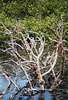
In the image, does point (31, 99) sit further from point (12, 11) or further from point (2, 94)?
point (12, 11)

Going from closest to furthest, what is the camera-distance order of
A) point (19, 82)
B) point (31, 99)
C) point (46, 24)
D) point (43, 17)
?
point (31, 99) → point (19, 82) → point (46, 24) → point (43, 17)

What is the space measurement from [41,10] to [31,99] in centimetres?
2907

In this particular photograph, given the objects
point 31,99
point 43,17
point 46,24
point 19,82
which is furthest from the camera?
point 43,17

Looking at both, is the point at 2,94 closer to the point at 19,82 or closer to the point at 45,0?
the point at 19,82

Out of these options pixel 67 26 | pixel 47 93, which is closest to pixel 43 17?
pixel 67 26

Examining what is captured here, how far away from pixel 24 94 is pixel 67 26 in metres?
25.1

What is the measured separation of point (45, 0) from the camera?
51062 millimetres

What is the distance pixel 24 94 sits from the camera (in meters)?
23.2

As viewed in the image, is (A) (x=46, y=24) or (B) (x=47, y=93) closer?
(B) (x=47, y=93)

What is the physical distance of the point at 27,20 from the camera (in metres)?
48.8

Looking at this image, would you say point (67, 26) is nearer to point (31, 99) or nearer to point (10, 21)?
point (10, 21)

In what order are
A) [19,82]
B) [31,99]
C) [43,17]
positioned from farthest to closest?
[43,17] < [19,82] < [31,99]

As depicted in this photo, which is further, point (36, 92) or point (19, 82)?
point (19, 82)

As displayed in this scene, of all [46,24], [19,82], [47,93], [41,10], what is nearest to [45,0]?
[41,10]
